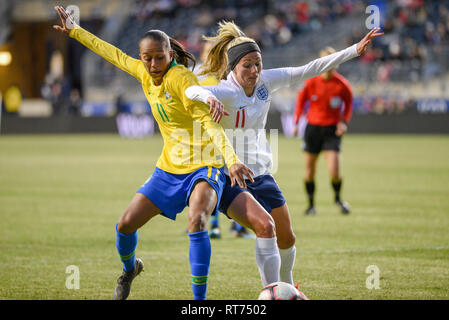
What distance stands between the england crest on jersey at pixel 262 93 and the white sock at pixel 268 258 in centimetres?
116

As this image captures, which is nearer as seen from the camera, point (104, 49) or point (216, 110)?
point (216, 110)

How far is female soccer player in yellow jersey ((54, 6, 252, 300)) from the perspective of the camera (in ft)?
17.0

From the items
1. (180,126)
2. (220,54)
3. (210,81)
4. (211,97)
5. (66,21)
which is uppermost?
(66,21)

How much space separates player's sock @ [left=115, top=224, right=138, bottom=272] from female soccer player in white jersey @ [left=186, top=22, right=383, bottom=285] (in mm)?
786

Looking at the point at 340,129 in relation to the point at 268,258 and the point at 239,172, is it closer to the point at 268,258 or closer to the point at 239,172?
Result: the point at 268,258

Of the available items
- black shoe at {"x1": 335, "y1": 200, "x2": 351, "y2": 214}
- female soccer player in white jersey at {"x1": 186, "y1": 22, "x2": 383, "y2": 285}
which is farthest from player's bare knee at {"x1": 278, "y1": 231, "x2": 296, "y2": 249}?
black shoe at {"x1": 335, "y1": 200, "x2": 351, "y2": 214}

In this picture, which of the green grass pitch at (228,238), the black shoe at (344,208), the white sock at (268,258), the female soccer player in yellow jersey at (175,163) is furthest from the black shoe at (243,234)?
the white sock at (268,258)

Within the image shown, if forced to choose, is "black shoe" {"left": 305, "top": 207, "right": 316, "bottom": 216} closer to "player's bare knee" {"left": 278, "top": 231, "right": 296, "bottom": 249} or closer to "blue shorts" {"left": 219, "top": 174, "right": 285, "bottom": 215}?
"player's bare knee" {"left": 278, "top": 231, "right": 296, "bottom": 249}

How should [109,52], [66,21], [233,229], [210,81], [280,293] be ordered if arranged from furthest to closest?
[233,229] < [66,21] < [109,52] < [210,81] < [280,293]

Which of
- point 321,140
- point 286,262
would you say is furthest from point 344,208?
point 286,262

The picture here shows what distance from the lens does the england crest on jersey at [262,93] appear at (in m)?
5.70

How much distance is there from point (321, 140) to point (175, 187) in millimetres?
6485

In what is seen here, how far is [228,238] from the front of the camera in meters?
9.15
